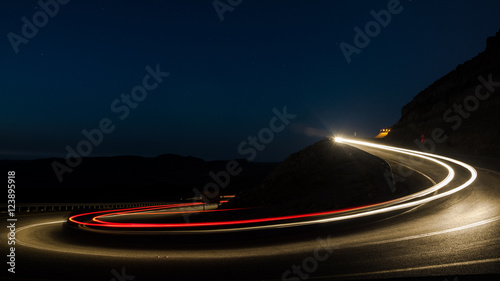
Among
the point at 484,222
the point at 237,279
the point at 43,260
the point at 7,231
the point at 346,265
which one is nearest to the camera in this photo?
the point at 237,279

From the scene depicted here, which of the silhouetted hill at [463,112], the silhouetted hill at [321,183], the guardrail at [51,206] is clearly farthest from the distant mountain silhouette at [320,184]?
the guardrail at [51,206]

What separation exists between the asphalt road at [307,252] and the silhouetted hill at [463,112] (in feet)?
85.8

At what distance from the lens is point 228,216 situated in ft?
74.7

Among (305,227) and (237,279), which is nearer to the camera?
(237,279)

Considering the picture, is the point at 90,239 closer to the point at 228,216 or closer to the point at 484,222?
the point at 228,216

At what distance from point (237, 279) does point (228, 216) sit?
51.4ft

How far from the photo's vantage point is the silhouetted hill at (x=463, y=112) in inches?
1399

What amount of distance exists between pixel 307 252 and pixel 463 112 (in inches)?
1665

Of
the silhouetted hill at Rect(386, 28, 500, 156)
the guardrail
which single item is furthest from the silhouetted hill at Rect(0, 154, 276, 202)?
the silhouetted hill at Rect(386, 28, 500, 156)

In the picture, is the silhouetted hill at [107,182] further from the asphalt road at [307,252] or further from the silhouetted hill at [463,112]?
the asphalt road at [307,252]

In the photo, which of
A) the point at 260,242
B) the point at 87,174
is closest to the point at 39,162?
the point at 87,174

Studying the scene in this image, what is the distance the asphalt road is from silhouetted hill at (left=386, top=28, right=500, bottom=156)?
26.2 metres

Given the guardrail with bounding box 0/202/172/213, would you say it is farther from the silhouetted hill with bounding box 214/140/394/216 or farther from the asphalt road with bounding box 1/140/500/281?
the asphalt road with bounding box 1/140/500/281

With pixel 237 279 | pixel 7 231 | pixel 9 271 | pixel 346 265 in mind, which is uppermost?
pixel 7 231
